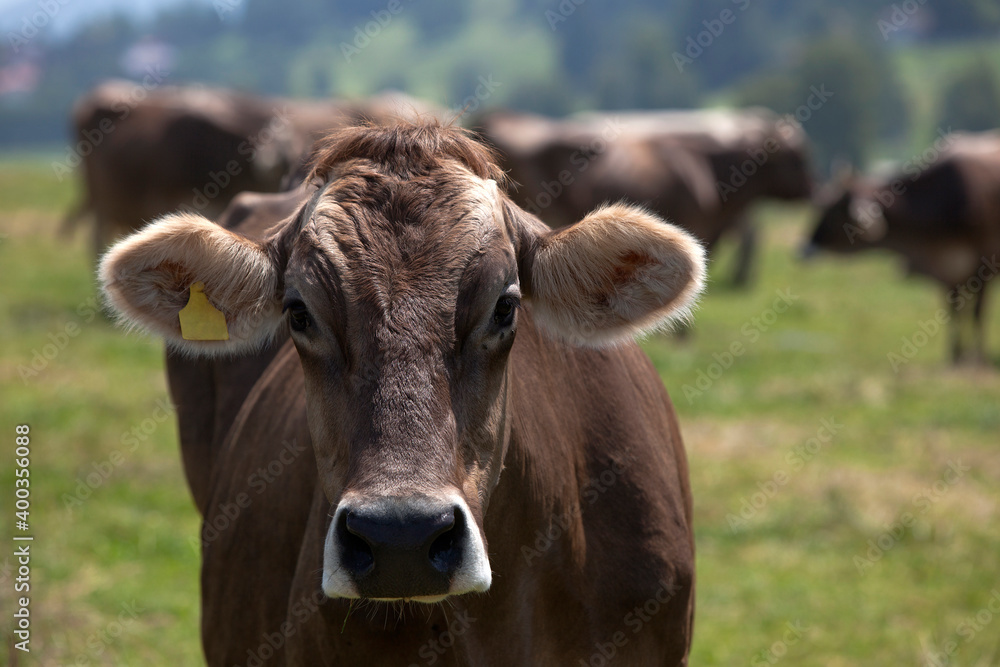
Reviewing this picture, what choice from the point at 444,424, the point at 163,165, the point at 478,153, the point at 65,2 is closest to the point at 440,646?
the point at 444,424

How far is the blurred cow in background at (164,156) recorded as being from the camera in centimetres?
1330

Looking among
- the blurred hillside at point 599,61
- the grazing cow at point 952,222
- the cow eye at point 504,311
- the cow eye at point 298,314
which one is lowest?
the blurred hillside at point 599,61

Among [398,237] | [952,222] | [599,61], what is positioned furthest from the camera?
[599,61]

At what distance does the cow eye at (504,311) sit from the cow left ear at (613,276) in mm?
229

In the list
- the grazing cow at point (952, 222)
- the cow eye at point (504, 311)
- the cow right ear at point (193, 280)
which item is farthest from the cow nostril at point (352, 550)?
the grazing cow at point (952, 222)

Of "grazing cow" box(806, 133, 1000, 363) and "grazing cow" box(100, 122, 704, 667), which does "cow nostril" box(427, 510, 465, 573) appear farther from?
"grazing cow" box(806, 133, 1000, 363)

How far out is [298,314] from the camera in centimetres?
231

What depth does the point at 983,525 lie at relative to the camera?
615 cm

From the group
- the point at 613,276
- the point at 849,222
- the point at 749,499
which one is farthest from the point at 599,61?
the point at 613,276

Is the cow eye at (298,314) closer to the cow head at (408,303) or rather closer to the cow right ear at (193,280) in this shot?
the cow head at (408,303)

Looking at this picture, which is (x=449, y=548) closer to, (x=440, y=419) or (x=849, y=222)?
(x=440, y=419)

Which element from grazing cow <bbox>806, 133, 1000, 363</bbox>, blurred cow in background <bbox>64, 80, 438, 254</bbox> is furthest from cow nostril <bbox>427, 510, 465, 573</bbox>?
blurred cow in background <bbox>64, 80, 438, 254</bbox>

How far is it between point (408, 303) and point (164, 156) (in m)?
12.2

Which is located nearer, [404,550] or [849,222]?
[404,550]
